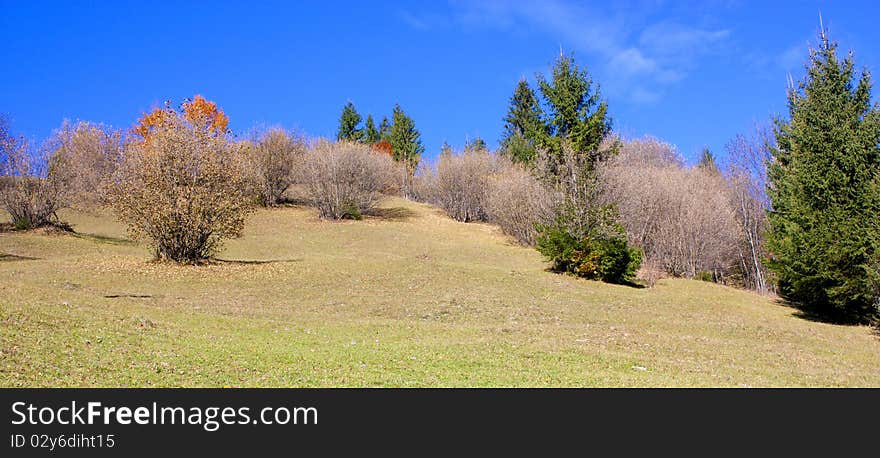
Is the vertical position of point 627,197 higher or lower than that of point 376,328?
higher

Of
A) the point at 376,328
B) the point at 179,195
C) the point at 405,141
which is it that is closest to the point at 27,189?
the point at 179,195

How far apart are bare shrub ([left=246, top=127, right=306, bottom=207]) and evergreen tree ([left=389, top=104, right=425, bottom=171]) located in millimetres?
30437

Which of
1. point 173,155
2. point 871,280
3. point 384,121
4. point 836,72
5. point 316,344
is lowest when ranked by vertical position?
point 316,344

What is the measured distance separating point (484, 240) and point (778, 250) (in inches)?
922

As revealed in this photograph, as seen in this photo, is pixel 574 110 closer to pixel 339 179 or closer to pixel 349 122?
pixel 339 179

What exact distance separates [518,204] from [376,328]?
3154cm

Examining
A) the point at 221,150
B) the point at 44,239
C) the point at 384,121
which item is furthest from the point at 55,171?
the point at 384,121

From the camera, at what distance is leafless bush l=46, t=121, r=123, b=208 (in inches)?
1451

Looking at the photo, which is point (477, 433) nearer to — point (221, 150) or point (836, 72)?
point (221, 150)

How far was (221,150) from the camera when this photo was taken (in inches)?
1094

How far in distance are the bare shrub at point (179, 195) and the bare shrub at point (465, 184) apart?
3430cm

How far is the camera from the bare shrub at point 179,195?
25.1 meters

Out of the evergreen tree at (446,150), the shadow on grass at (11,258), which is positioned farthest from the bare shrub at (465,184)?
the shadow on grass at (11,258)

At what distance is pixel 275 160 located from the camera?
53.6 meters
